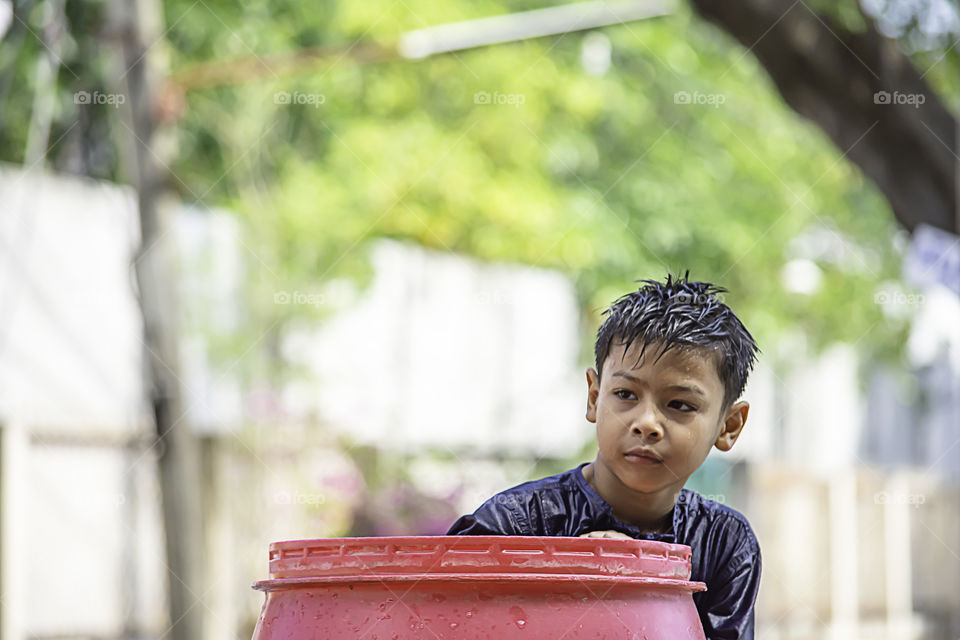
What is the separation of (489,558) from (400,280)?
801cm

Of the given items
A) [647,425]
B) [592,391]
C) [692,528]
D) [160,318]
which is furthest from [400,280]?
[647,425]

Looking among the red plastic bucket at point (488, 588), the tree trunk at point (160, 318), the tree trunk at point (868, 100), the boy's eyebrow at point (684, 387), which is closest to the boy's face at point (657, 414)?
the boy's eyebrow at point (684, 387)

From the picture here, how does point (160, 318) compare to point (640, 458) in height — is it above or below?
above

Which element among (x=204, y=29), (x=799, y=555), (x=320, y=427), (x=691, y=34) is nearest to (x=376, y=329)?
(x=320, y=427)

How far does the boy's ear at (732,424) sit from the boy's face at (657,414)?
97 mm

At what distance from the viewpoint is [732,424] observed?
1971mm

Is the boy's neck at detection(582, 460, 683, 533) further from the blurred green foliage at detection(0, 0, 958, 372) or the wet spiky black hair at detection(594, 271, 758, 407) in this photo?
the blurred green foliage at detection(0, 0, 958, 372)

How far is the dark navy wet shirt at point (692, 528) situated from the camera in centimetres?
183

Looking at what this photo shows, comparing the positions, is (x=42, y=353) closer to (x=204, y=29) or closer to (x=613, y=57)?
(x=204, y=29)

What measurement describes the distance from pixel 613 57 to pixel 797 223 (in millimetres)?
1928

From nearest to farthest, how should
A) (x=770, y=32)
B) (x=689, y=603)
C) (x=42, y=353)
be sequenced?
(x=689, y=603), (x=770, y=32), (x=42, y=353)

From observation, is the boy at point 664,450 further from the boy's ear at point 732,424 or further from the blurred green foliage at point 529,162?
the blurred green foliage at point 529,162

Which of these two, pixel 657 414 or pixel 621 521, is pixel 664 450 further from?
pixel 621 521

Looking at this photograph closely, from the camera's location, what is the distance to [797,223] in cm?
910
